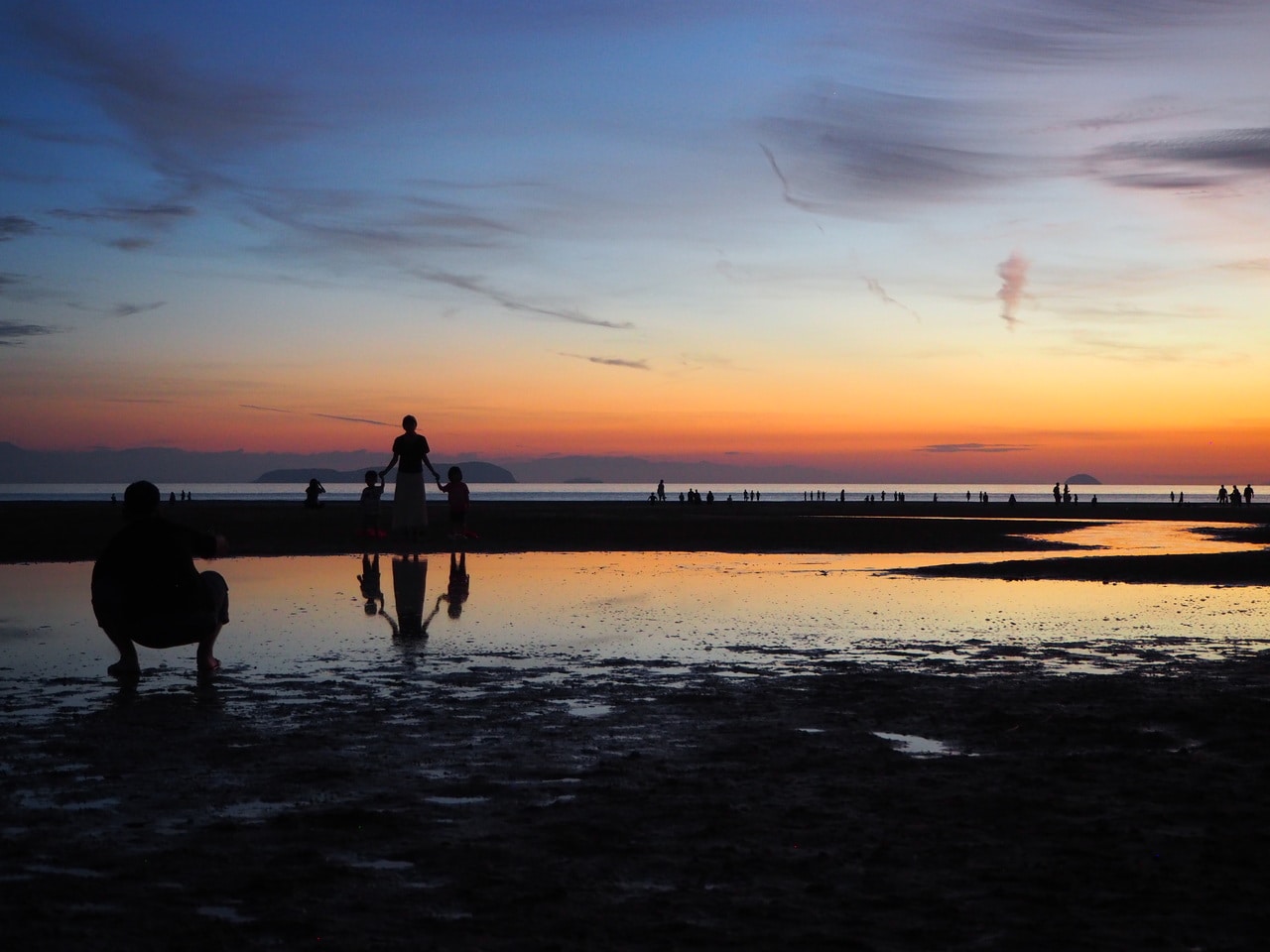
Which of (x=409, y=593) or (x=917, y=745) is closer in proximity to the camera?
(x=917, y=745)

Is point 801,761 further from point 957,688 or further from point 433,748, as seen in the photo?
point 957,688

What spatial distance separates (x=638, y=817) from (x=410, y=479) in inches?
874

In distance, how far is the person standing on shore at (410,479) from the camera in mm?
27141

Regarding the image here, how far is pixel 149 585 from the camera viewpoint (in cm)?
1034

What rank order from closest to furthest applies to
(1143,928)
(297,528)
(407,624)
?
(1143,928) < (407,624) < (297,528)

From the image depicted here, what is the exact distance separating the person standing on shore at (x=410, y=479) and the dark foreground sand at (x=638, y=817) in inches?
667

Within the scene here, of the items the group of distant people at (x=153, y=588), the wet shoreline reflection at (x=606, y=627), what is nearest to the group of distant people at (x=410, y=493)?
the wet shoreline reflection at (x=606, y=627)

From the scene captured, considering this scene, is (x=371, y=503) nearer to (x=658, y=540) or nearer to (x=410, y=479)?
(x=410, y=479)

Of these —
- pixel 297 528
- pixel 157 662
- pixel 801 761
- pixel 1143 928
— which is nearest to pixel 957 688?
pixel 801 761

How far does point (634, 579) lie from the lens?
21.5 m

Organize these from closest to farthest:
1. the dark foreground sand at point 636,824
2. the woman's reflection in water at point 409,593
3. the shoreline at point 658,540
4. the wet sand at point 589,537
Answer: the dark foreground sand at point 636,824 → the woman's reflection in water at point 409,593 → the shoreline at point 658,540 → the wet sand at point 589,537

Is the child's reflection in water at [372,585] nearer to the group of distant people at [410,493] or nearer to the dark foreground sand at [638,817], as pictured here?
the group of distant people at [410,493]

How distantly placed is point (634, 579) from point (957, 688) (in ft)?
38.0

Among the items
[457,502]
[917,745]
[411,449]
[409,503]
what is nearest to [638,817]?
[917,745]
